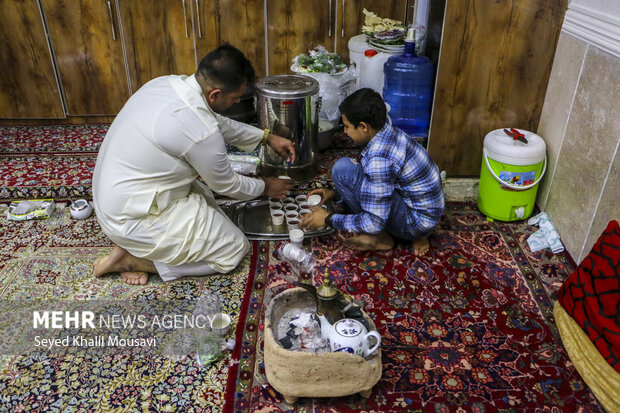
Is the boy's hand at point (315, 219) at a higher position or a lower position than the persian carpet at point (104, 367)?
higher

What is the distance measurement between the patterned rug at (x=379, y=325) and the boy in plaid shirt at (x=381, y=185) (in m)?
0.16

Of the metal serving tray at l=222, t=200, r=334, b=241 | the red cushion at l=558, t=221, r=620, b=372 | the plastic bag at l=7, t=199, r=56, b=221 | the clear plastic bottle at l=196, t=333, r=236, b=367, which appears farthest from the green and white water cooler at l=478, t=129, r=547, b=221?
the plastic bag at l=7, t=199, r=56, b=221

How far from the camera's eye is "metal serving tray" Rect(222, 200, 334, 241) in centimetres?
274

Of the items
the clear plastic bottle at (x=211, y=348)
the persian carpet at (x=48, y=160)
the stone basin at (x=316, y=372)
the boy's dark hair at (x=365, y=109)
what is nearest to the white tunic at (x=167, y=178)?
the clear plastic bottle at (x=211, y=348)

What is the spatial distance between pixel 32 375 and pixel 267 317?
37.2 inches

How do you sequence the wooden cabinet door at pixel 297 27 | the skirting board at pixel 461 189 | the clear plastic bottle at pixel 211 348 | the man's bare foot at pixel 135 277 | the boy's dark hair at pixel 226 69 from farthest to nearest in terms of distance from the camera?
the wooden cabinet door at pixel 297 27 → the skirting board at pixel 461 189 → the man's bare foot at pixel 135 277 → the boy's dark hair at pixel 226 69 → the clear plastic bottle at pixel 211 348

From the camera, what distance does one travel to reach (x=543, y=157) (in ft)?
9.00

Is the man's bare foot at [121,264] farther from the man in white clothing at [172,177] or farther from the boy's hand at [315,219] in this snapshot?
the boy's hand at [315,219]

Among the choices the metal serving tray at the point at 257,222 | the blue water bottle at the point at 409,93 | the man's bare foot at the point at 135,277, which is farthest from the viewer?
the blue water bottle at the point at 409,93

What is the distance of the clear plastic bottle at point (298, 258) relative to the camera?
252cm

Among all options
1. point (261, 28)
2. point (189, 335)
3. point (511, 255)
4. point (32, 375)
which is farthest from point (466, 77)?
point (32, 375)

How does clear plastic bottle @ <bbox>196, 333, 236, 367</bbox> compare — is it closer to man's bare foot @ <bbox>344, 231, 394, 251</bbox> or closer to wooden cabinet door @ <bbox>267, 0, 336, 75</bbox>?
man's bare foot @ <bbox>344, 231, 394, 251</bbox>

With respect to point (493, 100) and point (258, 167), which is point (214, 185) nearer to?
point (258, 167)

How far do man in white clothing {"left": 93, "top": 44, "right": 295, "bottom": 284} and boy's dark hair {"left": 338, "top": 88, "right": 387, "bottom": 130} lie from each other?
18.2 inches
